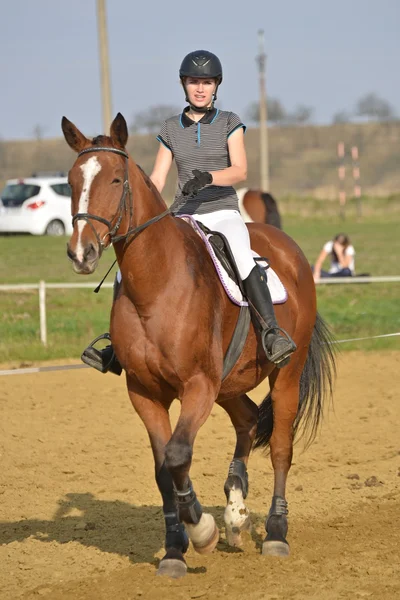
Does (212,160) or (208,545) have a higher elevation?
(212,160)

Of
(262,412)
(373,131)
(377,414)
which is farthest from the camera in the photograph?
(373,131)

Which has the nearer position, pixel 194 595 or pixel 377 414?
pixel 194 595

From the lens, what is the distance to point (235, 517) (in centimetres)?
606

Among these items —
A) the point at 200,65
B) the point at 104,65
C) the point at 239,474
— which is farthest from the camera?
the point at 104,65

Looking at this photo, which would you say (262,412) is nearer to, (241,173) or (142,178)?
(241,173)

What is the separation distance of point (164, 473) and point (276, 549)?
Result: 96 centimetres

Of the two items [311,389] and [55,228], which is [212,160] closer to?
[311,389]

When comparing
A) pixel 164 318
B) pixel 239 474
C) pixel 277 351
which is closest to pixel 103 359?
pixel 164 318

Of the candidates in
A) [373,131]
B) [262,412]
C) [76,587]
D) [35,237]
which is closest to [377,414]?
[262,412]

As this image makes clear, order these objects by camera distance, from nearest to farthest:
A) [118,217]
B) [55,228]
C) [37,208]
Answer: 1. [118,217]
2. [37,208]
3. [55,228]

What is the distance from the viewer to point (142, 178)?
17.7ft

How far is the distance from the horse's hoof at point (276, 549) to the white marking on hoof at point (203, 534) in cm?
59

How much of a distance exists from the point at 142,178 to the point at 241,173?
83cm

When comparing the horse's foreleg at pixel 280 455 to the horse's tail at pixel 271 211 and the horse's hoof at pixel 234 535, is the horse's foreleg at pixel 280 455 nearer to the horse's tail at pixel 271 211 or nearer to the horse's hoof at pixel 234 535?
the horse's hoof at pixel 234 535
